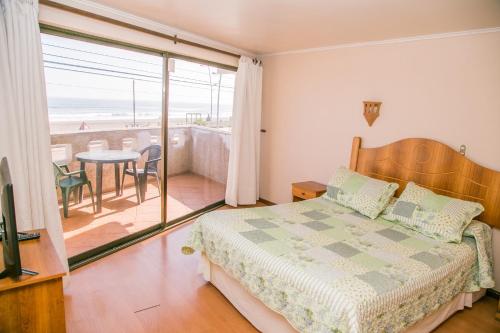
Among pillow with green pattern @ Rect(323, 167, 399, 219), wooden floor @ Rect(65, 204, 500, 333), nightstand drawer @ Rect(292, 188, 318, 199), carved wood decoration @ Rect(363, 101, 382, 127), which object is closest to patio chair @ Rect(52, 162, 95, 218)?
wooden floor @ Rect(65, 204, 500, 333)

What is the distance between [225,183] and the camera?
4.88 m

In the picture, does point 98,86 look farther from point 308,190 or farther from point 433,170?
point 433,170

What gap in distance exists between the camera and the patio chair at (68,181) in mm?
2975

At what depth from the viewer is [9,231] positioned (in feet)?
4.56

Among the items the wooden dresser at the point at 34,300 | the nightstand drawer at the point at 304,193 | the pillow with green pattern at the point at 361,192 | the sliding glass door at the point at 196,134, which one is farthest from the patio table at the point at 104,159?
the pillow with green pattern at the point at 361,192

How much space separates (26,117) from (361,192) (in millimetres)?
2874

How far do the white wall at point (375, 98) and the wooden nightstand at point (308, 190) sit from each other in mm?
198

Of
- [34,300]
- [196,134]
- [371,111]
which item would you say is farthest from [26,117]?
[371,111]

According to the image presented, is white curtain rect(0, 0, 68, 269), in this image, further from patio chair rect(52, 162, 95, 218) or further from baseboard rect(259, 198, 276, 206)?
baseboard rect(259, 198, 276, 206)

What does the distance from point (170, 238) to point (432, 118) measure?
3.03 m

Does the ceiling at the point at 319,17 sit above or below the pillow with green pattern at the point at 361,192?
above

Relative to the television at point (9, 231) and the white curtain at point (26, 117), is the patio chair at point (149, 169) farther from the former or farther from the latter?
the television at point (9, 231)

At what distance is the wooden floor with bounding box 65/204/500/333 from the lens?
2.22 m

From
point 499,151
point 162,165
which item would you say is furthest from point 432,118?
point 162,165
